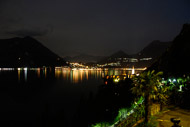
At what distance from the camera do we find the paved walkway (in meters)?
7.27

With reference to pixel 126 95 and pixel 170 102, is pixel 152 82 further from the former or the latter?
pixel 126 95

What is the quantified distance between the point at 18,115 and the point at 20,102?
1079 centimetres

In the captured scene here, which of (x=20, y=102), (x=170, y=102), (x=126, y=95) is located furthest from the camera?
(x=20, y=102)

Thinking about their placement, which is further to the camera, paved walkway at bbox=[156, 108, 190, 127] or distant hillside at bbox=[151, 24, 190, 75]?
distant hillside at bbox=[151, 24, 190, 75]

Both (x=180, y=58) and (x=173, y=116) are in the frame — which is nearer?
(x=173, y=116)

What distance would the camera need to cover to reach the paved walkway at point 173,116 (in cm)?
727

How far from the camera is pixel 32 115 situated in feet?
87.0

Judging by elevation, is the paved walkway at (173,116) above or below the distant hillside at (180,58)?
below

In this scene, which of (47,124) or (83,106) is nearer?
(47,124)

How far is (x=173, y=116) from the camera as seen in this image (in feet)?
27.4

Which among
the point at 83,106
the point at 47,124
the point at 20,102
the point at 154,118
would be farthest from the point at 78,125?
the point at 20,102

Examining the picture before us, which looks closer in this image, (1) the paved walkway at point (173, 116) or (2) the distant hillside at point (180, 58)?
(1) the paved walkway at point (173, 116)

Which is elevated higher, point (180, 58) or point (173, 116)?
point (180, 58)

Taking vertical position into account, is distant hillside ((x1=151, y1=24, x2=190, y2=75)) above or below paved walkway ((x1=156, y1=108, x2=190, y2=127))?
above
